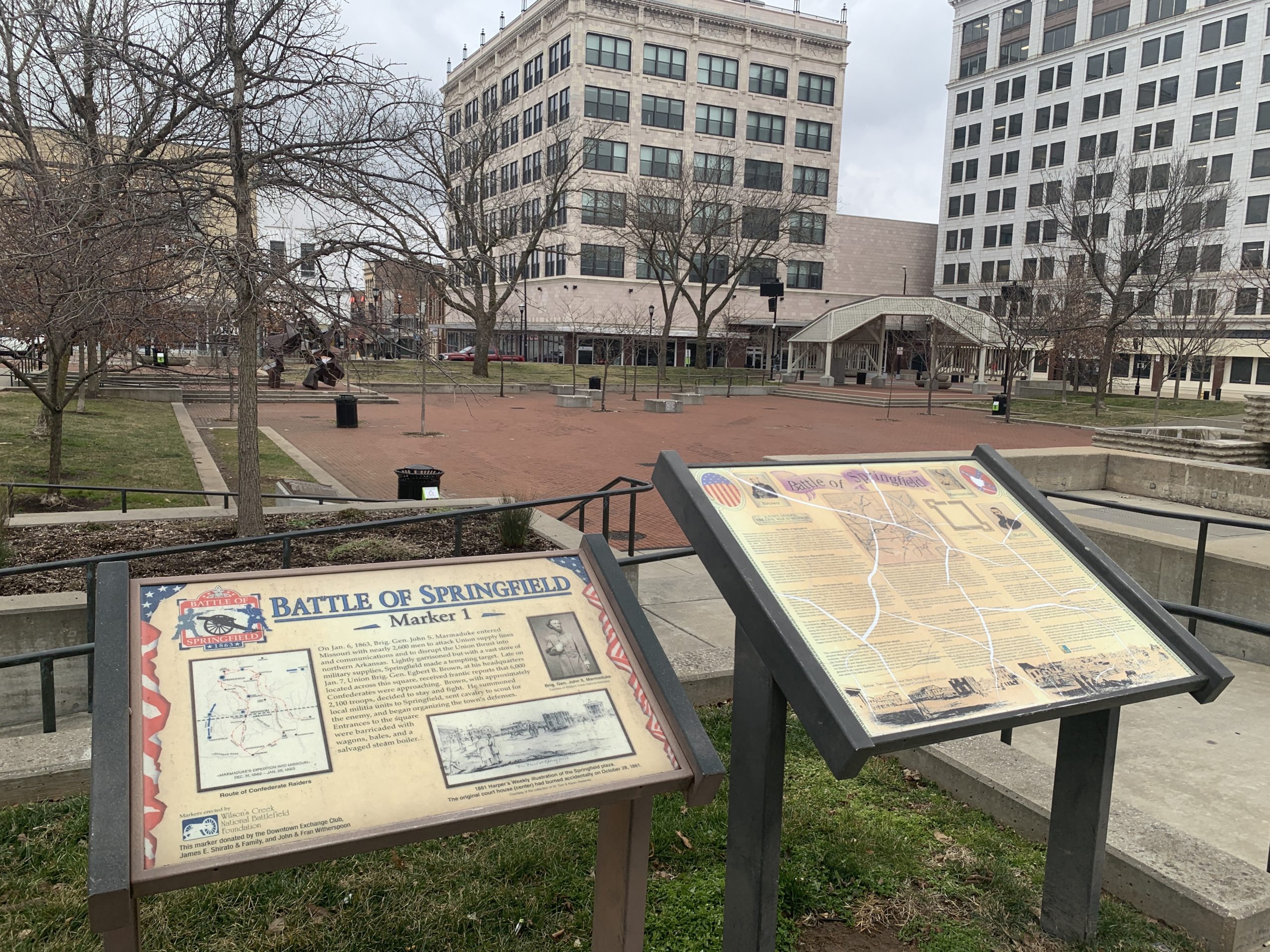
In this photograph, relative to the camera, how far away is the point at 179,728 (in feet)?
7.48

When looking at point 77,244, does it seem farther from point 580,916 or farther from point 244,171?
point 580,916

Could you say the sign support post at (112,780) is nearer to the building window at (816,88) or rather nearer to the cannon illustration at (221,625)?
the cannon illustration at (221,625)

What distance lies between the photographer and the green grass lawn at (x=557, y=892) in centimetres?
340

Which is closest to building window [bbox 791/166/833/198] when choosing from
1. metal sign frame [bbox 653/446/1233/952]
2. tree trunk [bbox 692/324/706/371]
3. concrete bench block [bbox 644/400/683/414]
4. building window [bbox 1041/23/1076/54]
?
tree trunk [bbox 692/324/706/371]

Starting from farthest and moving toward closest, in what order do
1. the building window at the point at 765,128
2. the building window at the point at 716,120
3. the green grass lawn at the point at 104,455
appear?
the building window at the point at 765,128 → the building window at the point at 716,120 → the green grass lawn at the point at 104,455

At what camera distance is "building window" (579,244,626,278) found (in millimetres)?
65125

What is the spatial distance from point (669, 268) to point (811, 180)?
60.8 ft

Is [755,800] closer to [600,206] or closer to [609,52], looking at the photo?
[600,206]

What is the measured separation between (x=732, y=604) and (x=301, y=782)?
1.34 meters

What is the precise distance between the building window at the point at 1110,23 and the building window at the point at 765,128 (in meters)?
25.8

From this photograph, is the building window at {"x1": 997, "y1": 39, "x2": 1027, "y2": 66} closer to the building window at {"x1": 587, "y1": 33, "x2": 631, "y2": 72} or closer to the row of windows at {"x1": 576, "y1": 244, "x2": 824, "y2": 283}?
the row of windows at {"x1": 576, "y1": 244, "x2": 824, "y2": 283}

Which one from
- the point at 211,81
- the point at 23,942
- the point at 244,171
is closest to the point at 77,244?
the point at 244,171

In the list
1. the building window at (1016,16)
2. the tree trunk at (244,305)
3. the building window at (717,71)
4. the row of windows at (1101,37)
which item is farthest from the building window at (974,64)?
the tree trunk at (244,305)

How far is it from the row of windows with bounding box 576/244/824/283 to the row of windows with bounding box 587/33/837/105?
12356 millimetres
